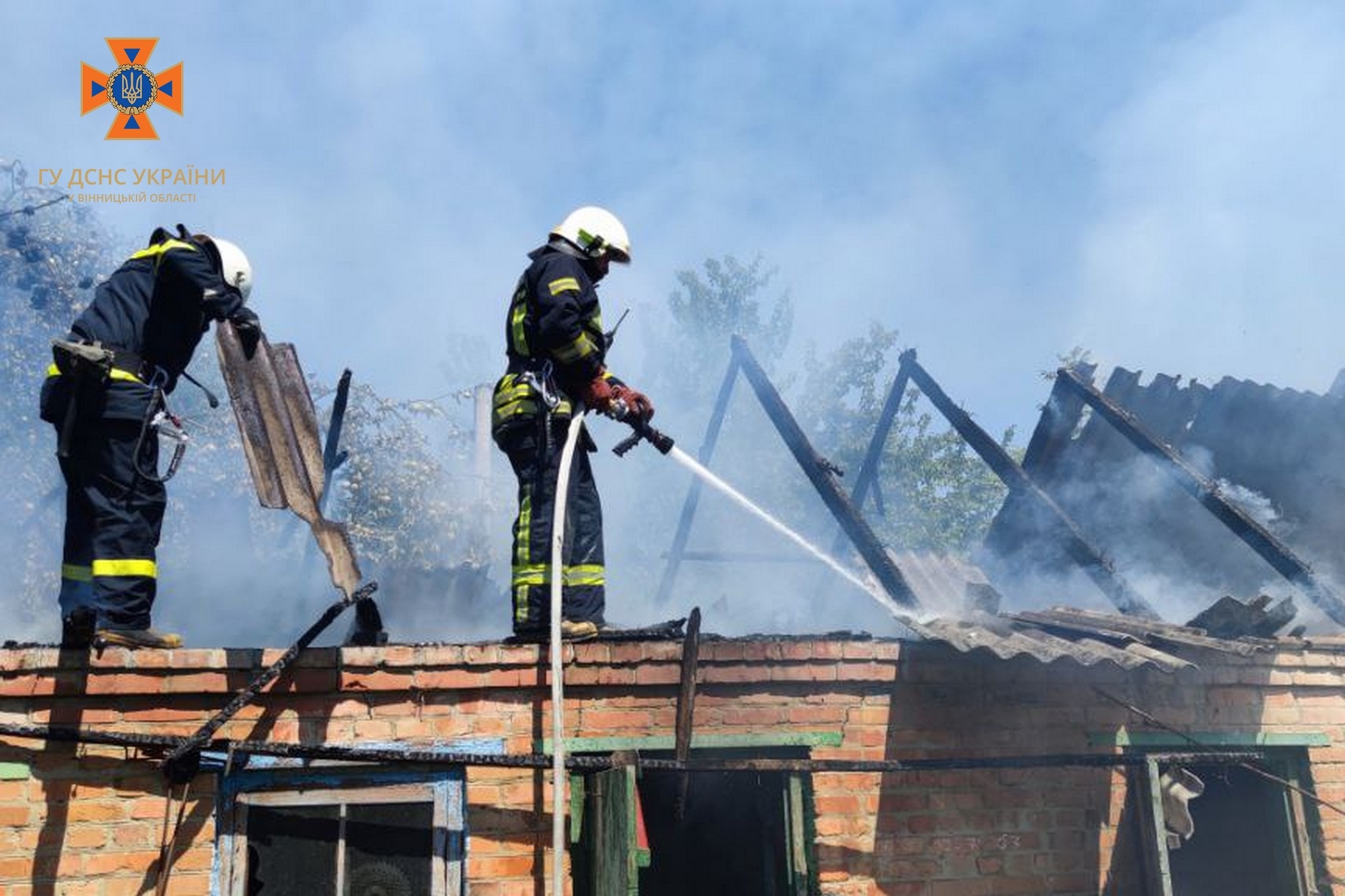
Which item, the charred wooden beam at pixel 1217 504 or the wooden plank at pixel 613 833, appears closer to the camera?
the wooden plank at pixel 613 833

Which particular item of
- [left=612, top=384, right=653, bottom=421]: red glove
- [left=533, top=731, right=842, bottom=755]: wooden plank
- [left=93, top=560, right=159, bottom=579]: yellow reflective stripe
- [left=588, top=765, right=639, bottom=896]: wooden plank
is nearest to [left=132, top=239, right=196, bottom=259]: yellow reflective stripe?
[left=93, top=560, right=159, bottom=579]: yellow reflective stripe

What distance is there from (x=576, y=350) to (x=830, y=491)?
8.37 ft

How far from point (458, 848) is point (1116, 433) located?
19.9 feet

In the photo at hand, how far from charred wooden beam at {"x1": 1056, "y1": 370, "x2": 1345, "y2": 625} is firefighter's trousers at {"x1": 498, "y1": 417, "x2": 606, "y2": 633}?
13.3 ft

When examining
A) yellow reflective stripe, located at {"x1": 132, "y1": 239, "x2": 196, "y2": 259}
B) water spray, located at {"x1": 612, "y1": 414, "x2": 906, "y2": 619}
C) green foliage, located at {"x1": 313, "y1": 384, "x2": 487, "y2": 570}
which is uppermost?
green foliage, located at {"x1": 313, "y1": 384, "x2": 487, "y2": 570}

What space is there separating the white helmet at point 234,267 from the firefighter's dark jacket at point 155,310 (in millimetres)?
149

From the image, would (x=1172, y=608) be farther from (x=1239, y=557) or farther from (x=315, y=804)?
(x=315, y=804)

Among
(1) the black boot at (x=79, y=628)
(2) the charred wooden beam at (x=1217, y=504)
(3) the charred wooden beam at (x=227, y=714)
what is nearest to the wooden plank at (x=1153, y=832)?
(2) the charred wooden beam at (x=1217, y=504)

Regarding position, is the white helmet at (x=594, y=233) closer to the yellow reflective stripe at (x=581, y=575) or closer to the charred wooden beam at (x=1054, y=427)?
the yellow reflective stripe at (x=581, y=575)

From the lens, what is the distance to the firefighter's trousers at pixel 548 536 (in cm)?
488

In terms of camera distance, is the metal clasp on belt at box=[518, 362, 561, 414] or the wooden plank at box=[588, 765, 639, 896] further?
the metal clasp on belt at box=[518, 362, 561, 414]

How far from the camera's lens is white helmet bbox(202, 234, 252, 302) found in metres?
5.26

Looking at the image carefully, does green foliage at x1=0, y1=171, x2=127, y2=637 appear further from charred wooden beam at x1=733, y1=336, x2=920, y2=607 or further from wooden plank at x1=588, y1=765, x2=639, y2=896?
wooden plank at x1=588, y1=765, x2=639, y2=896

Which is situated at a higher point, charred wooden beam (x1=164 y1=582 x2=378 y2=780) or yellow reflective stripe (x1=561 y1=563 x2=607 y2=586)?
yellow reflective stripe (x1=561 y1=563 x2=607 y2=586)
